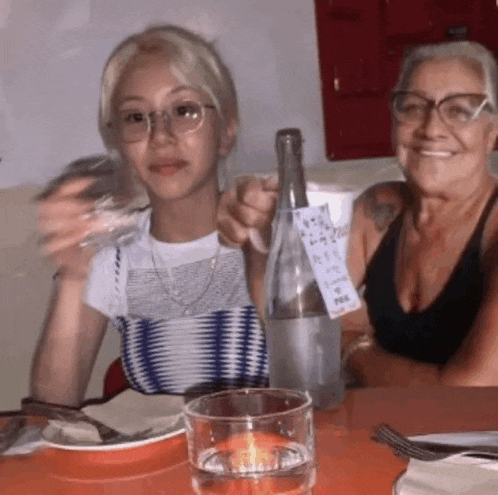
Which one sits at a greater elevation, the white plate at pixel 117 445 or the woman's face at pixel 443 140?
the woman's face at pixel 443 140

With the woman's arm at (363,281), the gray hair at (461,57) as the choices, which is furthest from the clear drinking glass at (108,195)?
the gray hair at (461,57)

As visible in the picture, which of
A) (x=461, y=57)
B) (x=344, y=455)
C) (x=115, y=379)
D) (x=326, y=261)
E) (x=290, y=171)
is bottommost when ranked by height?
(x=115, y=379)

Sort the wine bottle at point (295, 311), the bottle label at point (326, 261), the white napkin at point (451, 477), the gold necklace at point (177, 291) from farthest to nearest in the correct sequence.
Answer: the gold necklace at point (177, 291) < the bottle label at point (326, 261) < the wine bottle at point (295, 311) < the white napkin at point (451, 477)

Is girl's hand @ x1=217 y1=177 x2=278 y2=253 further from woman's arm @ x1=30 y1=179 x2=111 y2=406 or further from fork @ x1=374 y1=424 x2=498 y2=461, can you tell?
fork @ x1=374 y1=424 x2=498 y2=461

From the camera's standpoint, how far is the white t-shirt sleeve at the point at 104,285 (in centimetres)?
134

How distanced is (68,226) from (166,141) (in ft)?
0.69

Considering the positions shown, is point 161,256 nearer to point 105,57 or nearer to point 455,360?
point 105,57

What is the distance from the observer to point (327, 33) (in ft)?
4.16

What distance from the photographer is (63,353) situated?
1349 mm

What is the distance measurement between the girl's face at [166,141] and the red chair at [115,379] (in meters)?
0.29

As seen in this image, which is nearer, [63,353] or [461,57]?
[461,57]

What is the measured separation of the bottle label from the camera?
1108mm

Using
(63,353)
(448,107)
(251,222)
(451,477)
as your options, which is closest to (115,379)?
(63,353)

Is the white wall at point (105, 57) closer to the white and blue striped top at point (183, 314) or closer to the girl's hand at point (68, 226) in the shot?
the girl's hand at point (68, 226)
